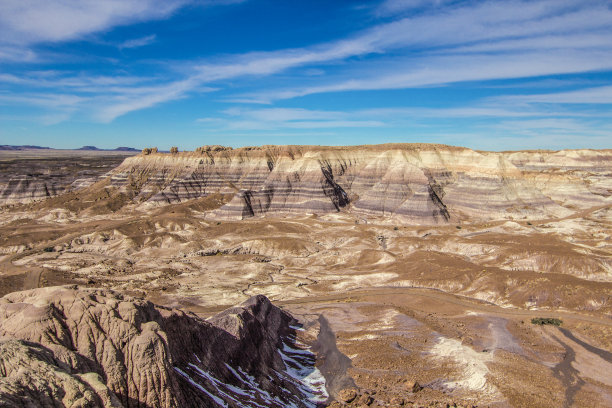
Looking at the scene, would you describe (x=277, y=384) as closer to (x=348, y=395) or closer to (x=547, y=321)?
(x=348, y=395)

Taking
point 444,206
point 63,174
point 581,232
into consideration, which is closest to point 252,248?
point 444,206

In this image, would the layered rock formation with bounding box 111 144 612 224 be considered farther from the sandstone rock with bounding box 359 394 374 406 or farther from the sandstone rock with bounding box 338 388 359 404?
the sandstone rock with bounding box 359 394 374 406

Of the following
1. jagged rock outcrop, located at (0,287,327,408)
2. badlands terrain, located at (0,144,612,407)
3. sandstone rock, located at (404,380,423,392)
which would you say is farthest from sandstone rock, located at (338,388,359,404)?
sandstone rock, located at (404,380,423,392)

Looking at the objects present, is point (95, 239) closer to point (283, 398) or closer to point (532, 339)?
point (283, 398)

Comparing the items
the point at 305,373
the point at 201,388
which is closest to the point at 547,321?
the point at 305,373

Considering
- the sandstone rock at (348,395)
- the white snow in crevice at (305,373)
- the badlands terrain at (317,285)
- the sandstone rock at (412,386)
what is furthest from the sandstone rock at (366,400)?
the sandstone rock at (412,386)

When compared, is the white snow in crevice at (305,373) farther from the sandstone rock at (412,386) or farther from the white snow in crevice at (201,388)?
the white snow in crevice at (201,388)
